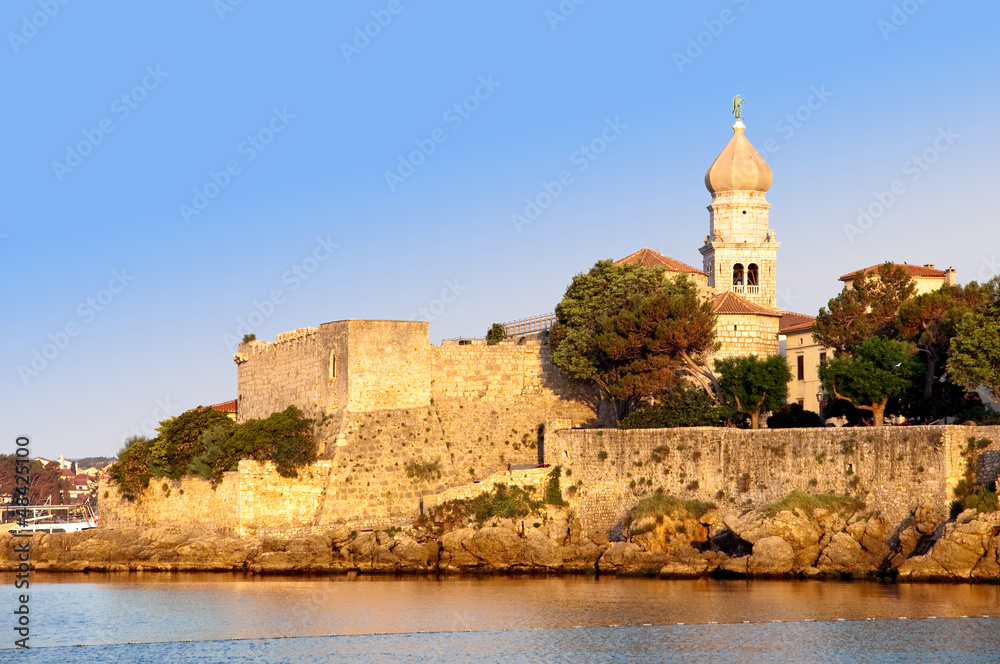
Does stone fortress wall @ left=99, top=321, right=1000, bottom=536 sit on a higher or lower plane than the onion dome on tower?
lower

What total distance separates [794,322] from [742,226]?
408 cm

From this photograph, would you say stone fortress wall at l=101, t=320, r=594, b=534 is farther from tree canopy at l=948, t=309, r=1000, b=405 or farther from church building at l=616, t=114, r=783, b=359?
tree canopy at l=948, t=309, r=1000, b=405

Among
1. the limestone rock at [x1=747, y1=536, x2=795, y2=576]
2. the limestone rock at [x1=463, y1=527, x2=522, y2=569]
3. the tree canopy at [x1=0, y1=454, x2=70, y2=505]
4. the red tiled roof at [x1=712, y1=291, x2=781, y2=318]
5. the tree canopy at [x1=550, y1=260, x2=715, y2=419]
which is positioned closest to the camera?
the limestone rock at [x1=747, y1=536, x2=795, y2=576]

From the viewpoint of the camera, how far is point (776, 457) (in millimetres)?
44719

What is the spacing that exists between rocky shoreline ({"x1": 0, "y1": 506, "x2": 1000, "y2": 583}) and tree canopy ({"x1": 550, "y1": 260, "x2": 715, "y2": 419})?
17.7 ft

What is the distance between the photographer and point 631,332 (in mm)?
49438

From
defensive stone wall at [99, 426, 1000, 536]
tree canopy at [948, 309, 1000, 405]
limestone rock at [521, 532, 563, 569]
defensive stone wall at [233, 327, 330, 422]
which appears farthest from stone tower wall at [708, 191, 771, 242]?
limestone rock at [521, 532, 563, 569]

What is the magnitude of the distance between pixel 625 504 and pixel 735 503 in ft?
11.5

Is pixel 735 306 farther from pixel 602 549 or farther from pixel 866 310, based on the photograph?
pixel 602 549

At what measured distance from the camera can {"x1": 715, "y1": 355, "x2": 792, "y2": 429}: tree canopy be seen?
48312 mm

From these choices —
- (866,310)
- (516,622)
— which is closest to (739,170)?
(866,310)

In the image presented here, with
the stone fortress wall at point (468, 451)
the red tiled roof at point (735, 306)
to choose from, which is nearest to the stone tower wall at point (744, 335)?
the red tiled roof at point (735, 306)

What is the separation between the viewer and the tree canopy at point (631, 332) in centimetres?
4931

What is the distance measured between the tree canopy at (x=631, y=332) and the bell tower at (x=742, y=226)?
7078 mm
